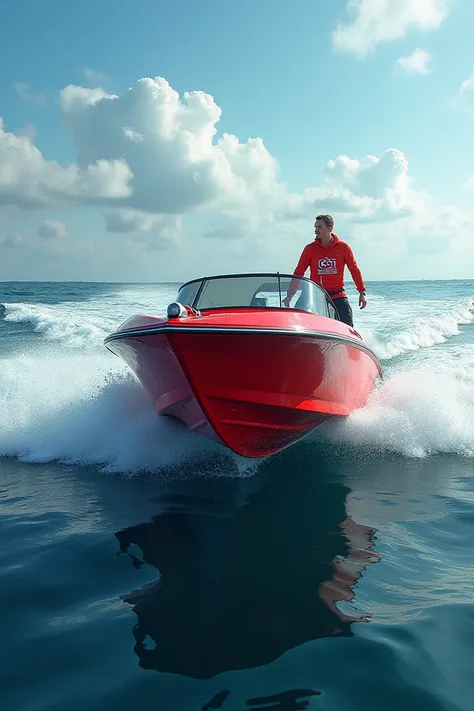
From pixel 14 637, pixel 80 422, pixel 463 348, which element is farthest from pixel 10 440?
pixel 463 348

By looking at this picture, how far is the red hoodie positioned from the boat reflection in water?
9.37 ft

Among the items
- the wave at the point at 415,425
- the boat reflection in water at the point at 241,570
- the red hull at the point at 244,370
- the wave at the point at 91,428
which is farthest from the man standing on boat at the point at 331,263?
the boat reflection in water at the point at 241,570

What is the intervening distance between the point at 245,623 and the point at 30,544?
5.08 ft

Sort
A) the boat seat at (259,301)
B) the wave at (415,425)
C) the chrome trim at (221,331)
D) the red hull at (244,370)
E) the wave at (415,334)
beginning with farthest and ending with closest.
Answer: the wave at (415,334) → the wave at (415,425) → the boat seat at (259,301) → the red hull at (244,370) → the chrome trim at (221,331)

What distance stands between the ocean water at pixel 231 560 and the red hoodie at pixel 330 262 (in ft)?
4.87

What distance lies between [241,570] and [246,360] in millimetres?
1702

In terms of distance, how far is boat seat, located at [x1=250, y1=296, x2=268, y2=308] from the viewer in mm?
5230

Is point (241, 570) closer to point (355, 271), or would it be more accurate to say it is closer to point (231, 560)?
point (231, 560)

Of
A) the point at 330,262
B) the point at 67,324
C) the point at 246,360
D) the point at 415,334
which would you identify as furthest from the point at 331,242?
the point at 67,324

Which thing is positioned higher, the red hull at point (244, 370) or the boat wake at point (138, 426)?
the red hull at point (244, 370)

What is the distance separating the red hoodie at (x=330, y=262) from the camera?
6.69 metres

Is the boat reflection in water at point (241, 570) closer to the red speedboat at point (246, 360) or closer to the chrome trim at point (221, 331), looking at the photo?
the red speedboat at point (246, 360)

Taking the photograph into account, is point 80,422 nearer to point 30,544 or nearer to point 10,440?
point 10,440

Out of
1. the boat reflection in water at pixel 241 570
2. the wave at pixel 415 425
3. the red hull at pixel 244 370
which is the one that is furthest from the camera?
the wave at pixel 415 425
